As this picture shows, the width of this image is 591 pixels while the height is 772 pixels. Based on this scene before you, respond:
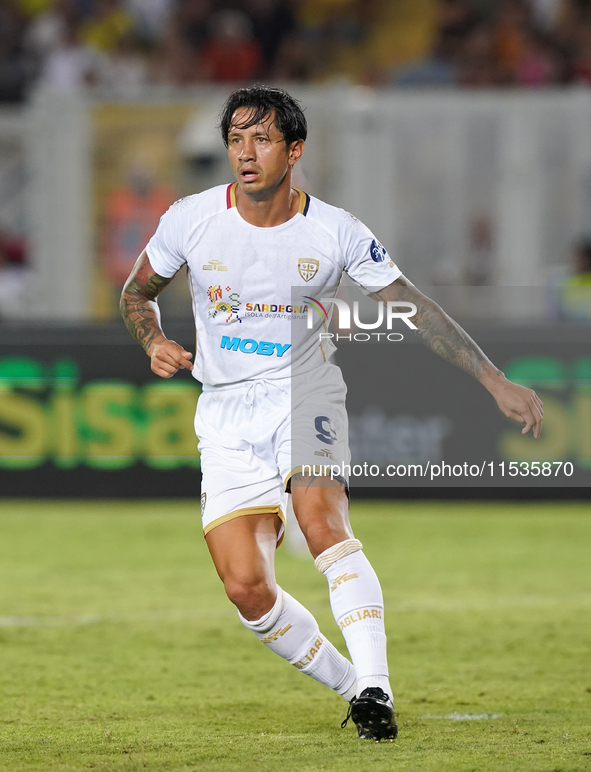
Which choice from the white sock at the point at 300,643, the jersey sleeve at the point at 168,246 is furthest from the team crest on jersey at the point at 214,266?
the white sock at the point at 300,643

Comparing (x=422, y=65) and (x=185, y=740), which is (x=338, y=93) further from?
(x=185, y=740)

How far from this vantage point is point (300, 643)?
404 cm

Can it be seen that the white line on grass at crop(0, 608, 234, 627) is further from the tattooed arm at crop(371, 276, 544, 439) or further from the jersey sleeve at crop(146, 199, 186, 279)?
the tattooed arm at crop(371, 276, 544, 439)

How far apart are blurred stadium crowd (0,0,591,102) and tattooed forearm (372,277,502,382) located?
8.55m

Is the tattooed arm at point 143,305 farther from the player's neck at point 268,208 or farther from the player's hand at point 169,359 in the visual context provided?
the player's neck at point 268,208

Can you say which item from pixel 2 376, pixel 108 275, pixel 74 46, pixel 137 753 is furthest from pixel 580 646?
pixel 74 46

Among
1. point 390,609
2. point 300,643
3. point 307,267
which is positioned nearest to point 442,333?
point 307,267

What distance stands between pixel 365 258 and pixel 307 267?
0.65ft

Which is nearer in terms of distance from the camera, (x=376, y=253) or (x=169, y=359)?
(x=169, y=359)

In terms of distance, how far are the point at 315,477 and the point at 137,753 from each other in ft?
3.40

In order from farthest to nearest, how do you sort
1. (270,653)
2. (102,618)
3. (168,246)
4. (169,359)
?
(102,618)
(270,653)
(168,246)
(169,359)

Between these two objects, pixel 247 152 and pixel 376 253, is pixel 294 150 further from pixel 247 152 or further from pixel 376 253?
pixel 376 253

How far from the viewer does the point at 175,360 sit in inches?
152

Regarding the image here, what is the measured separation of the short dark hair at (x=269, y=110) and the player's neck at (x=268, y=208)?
159 millimetres
